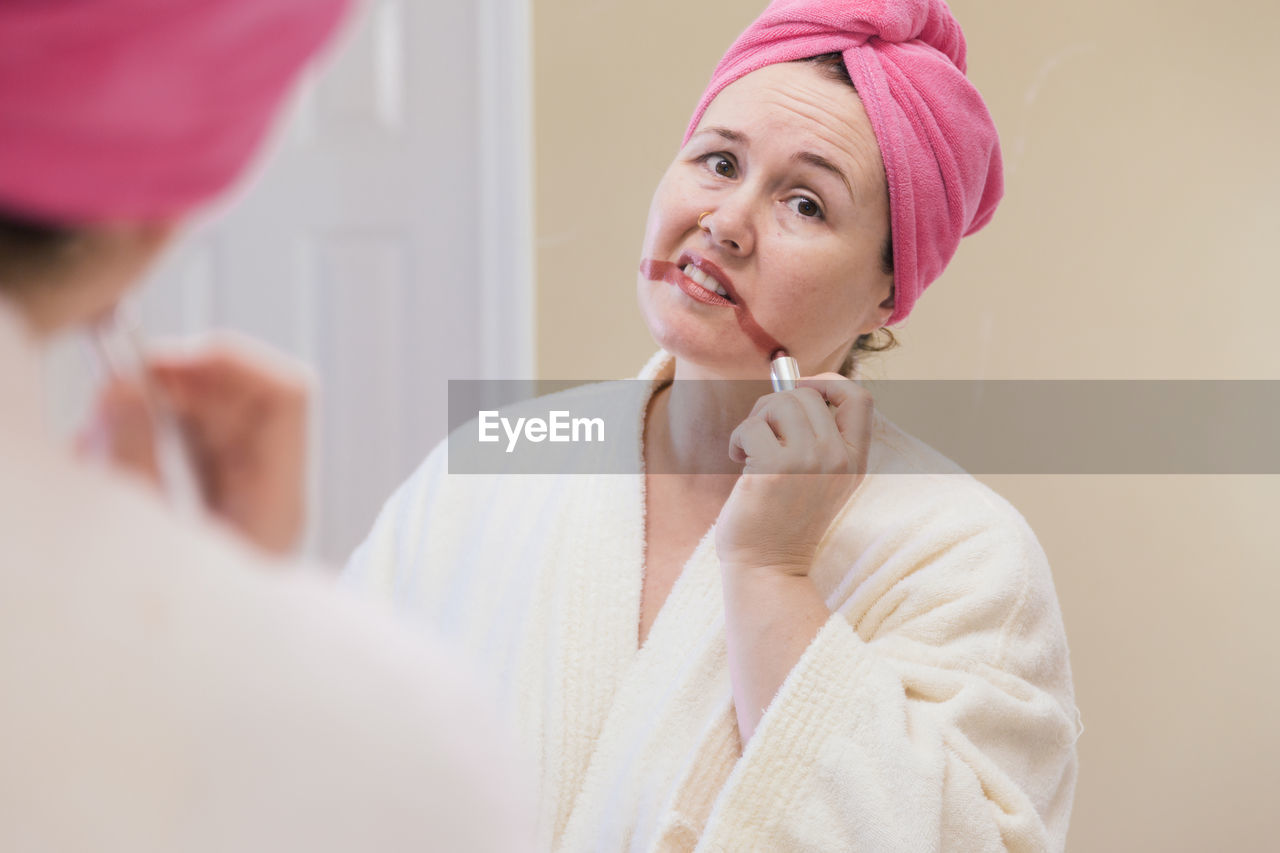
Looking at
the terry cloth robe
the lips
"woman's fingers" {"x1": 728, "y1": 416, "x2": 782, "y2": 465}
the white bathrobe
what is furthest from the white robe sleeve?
the white bathrobe

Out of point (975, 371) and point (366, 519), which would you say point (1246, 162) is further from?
point (366, 519)

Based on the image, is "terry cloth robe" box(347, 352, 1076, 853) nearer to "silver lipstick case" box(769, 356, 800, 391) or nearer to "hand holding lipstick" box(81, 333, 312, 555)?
"silver lipstick case" box(769, 356, 800, 391)

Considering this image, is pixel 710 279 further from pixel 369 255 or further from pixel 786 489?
pixel 369 255

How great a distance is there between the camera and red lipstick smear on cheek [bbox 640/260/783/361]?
856mm

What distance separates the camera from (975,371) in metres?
1.48

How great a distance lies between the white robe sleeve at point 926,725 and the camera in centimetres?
73

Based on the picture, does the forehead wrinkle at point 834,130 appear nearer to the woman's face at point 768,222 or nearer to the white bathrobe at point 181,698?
the woman's face at point 768,222

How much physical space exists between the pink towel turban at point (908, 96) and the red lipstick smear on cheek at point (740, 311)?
5.3 inches

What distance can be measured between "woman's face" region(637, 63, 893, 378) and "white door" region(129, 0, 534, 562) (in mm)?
878

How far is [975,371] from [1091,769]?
1.80 feet

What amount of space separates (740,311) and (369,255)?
1072 mm

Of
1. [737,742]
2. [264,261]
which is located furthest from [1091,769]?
[264,261]

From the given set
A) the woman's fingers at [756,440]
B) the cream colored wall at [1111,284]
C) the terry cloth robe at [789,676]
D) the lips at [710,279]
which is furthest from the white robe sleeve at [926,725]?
the cream colored wall at [1111,284]

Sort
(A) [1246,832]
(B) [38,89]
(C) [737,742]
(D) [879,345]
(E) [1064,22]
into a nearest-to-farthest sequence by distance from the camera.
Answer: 1. (B) [38,89]
2. (C) [737,742]
3. (D) [879,345]
4. (E) [1064,22]
5. (A) [1246,832]
